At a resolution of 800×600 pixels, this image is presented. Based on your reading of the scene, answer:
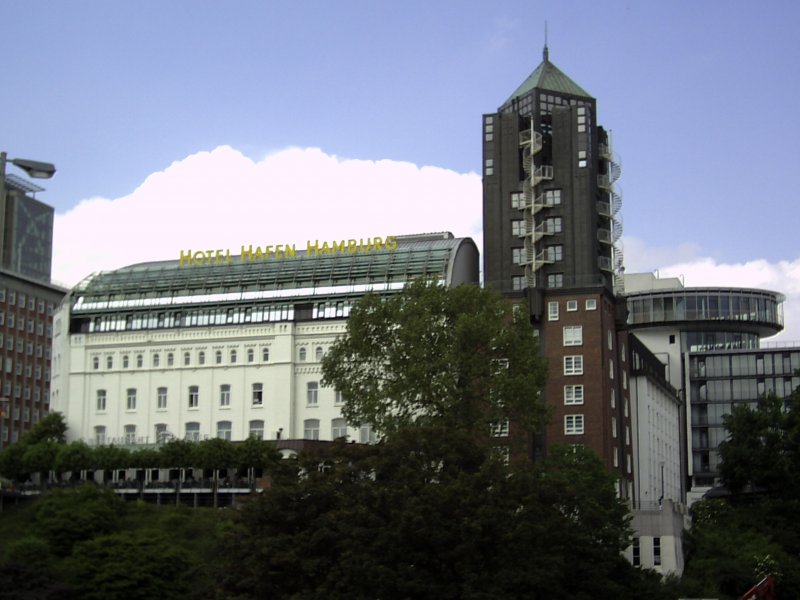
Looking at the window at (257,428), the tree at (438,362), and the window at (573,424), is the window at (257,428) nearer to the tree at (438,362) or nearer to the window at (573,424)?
the window at (573,424)

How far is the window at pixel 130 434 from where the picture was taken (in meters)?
139

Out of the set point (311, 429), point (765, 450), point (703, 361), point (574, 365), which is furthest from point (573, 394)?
point (703, 361)

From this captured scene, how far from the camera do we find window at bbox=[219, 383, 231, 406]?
138125 mm

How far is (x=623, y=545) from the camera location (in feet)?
286

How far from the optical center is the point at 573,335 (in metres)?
127

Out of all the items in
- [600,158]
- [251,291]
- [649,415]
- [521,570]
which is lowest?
[521,570]

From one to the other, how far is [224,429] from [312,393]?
33.1ft

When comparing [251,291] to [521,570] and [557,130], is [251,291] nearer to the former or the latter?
[557,130]

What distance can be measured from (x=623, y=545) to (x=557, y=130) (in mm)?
58871

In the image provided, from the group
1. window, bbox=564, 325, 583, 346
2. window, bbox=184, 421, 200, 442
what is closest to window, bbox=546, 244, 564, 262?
window, bbox=564, 325, 583, 346

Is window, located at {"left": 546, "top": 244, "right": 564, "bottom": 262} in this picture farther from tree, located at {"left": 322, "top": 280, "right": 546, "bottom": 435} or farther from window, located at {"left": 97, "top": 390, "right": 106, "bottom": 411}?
window, located at {"left": 97, "top": 390, "right": 106, "bottom": 411}

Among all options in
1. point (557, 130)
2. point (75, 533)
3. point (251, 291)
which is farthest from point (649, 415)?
point (75, 533)

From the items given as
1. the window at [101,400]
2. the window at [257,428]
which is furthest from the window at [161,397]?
the window at [257,428]

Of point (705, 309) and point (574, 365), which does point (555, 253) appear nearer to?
point (574, 365)
